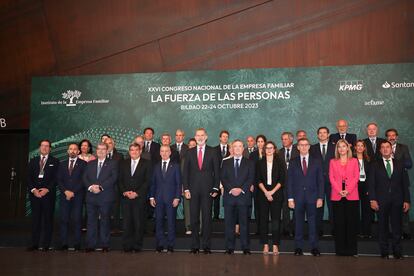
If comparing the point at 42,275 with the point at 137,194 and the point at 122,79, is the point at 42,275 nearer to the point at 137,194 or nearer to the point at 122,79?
the point at 137,194

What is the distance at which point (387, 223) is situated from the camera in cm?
514

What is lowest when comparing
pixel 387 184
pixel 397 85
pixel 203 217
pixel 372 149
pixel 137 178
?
pixel 203 217

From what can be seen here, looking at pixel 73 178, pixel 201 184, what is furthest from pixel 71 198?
pixel 201 184

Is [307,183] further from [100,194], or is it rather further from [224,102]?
[224,102]

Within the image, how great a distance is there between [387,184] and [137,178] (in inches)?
124

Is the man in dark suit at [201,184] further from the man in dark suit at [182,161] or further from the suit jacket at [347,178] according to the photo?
the suit jacket at [347,178]

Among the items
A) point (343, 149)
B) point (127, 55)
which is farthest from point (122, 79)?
point (343, 149)

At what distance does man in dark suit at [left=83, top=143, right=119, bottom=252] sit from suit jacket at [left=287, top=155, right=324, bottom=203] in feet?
7.60

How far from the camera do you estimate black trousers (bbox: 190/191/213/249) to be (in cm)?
536

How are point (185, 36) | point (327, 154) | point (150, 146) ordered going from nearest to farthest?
point (327, 154) → point (150, 146) → point (185, 36)

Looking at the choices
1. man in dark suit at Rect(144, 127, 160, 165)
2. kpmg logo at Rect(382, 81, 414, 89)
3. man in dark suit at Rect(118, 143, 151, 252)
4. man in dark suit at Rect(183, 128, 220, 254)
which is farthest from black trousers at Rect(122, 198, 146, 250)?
kpmg logo at Rect(382, 81, 414, 89)

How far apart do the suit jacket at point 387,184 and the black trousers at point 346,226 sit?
284 mm

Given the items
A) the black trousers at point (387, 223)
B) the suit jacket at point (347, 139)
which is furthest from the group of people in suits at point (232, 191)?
the suit jacket at point (347, 139)

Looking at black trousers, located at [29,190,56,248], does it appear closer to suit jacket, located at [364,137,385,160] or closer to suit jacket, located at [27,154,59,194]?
suit jacket, located at [27,154,59,194]
